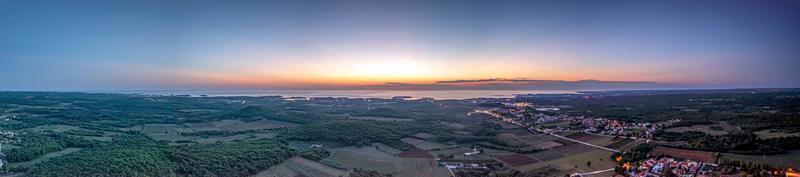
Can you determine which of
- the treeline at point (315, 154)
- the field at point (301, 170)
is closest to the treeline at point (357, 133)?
the treeline at point (315, 154)

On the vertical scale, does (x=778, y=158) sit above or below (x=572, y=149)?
above

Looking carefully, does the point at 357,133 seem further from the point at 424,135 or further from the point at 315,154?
the point at 315,154

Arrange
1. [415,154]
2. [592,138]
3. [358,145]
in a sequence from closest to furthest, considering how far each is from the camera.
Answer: [415,154] < [358,145] < [592,138]

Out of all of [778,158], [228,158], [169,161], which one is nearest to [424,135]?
[228,158]

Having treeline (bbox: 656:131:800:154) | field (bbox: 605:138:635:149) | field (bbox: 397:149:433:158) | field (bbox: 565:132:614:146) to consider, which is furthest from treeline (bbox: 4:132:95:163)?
treeline (bbox: 656:131:800:154)

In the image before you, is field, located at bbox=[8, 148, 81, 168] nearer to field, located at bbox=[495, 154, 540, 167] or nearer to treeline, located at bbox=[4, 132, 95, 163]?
treeline, located at bbox=[4, 132, 95, 163]

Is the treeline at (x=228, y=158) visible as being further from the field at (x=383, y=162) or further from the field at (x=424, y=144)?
the field at (x=424, y=144)
